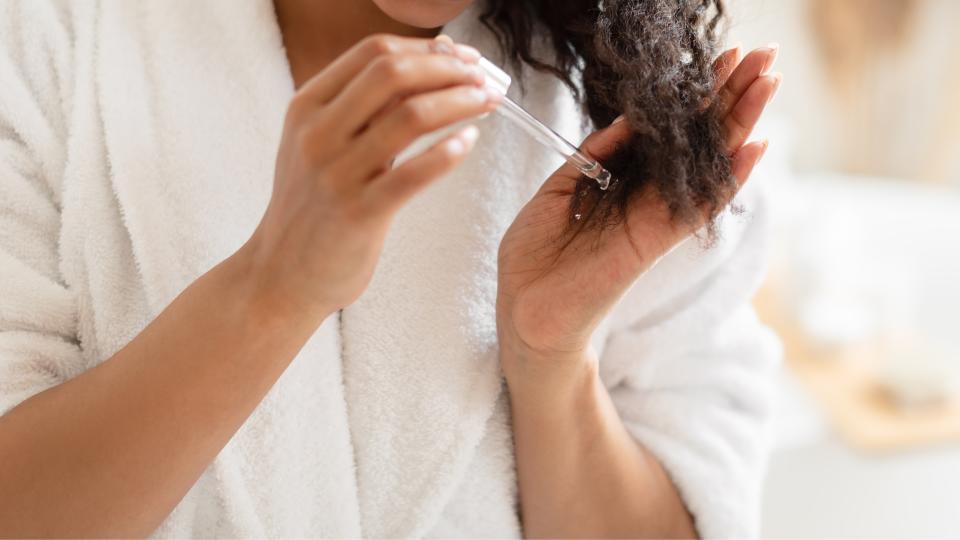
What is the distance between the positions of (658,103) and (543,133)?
8 centimetres

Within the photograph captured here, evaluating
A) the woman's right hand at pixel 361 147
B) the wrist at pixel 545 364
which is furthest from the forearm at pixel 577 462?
the woman's right hand at pixel 361 147

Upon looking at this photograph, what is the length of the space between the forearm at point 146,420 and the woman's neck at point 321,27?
0.28 m

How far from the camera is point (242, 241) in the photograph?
653 mm

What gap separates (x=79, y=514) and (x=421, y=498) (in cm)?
24

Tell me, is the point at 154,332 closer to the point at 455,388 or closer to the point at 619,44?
the point at 455,388

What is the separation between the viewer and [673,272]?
732 mm

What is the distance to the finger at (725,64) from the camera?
Result: 22.8 inches

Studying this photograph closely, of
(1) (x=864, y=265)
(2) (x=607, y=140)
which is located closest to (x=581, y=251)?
(2) (x=607, y=140)

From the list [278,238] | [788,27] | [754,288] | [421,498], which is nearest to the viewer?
[278,238]

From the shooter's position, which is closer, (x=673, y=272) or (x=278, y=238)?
(x=278, y=238)

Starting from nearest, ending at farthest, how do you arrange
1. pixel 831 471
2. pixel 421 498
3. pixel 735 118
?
pixel 735 118, pixel 421 498, pixel 831 471

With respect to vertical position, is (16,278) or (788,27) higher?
(16,278)

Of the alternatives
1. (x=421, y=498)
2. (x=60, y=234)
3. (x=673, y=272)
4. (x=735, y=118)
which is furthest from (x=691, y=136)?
(x=60, y=234)

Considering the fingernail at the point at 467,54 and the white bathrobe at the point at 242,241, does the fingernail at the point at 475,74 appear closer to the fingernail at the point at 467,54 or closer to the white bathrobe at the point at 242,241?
the fingernail at the point at 467,54
